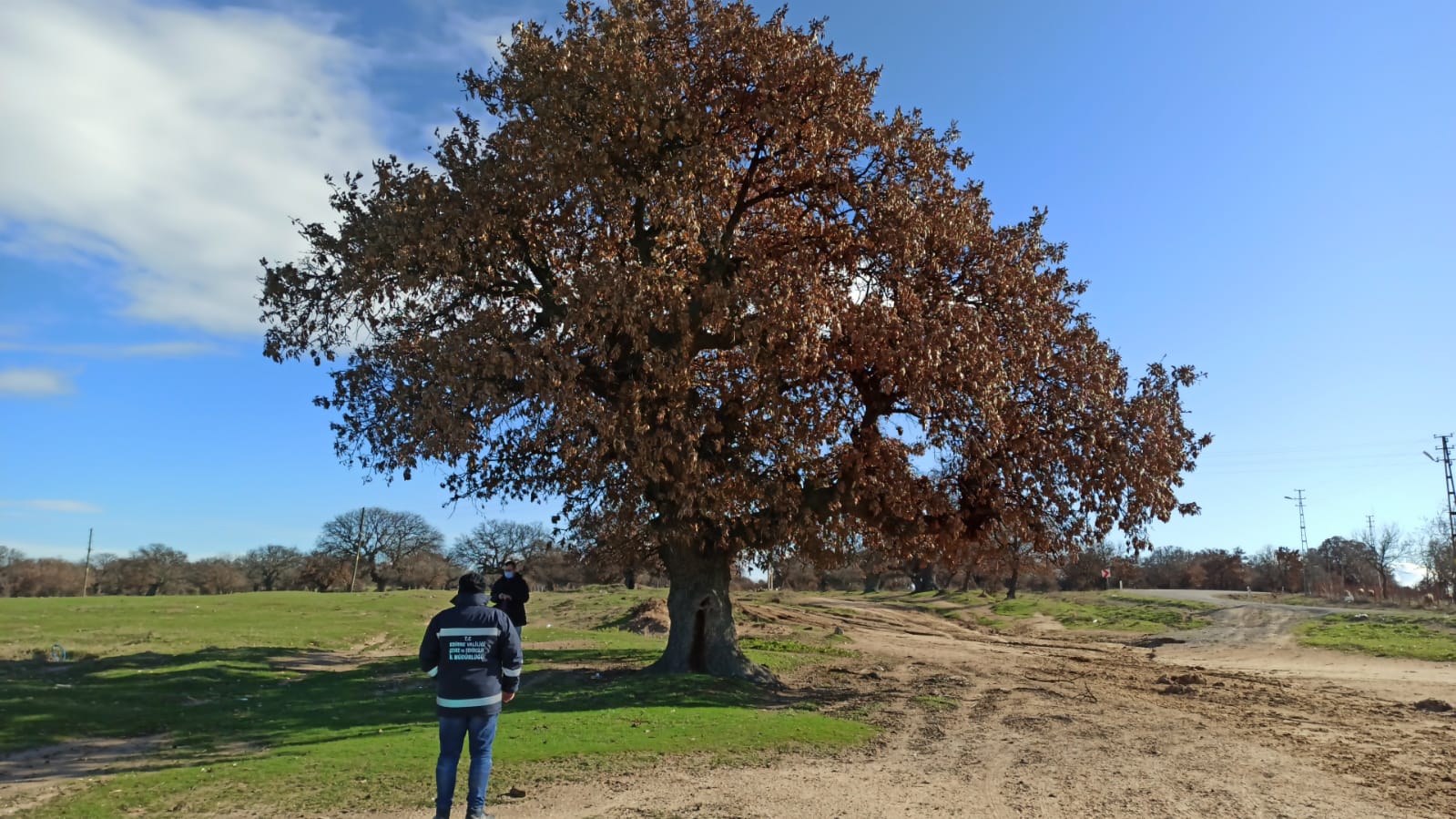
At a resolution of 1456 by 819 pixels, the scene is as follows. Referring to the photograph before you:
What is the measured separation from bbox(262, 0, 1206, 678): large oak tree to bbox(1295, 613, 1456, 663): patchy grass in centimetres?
1984

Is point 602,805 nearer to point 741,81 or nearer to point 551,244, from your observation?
point 551,244

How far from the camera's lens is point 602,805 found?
8656 mm

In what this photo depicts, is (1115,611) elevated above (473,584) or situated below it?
below

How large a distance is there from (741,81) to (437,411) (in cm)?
796

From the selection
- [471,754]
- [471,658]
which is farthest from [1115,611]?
[471,658]

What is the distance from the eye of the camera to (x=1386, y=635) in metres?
34.3

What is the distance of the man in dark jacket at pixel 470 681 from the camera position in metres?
7.48

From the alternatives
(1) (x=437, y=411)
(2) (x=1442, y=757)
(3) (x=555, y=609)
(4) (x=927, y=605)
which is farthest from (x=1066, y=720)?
(4) (x=927, y=605)

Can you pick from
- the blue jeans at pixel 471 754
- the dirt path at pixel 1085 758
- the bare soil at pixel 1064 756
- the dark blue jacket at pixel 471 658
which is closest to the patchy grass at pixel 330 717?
the bare soil at pixel 1064 756

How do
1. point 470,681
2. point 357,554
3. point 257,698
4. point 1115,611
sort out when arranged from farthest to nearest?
point 357,554, point 1115,611, point 257,698, point 470,681

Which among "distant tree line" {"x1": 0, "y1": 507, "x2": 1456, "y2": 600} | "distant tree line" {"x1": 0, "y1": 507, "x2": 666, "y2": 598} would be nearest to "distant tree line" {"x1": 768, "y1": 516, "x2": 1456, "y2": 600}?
"distant tree line" {"x1": 0, "y1": 507, "x2": 1456, "y2": 600}

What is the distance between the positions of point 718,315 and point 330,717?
9031mm

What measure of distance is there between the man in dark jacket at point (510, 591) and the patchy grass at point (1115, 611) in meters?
36.6

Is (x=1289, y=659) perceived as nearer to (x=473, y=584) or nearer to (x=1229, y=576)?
(x=473, y=584)
